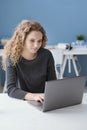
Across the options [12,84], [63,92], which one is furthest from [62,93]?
[12,84]

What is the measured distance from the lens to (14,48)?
1850 millimetres

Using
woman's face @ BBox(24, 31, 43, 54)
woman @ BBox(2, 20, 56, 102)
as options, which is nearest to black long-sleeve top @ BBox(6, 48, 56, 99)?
woman @ BBox(2, 20, 56, 102)

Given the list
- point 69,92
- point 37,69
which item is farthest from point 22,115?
point 37,69

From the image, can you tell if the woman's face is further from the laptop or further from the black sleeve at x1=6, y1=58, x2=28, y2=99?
the laptop

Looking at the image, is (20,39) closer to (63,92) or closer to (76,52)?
(63,92)

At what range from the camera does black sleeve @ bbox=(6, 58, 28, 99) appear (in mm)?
1636

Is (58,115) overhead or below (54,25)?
below

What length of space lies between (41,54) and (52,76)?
183mm

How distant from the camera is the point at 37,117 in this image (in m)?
1.33

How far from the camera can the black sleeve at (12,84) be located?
1.64 metres

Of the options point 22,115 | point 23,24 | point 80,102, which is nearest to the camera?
point 22,115

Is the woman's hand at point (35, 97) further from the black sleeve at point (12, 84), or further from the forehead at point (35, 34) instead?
the forehead at point (35, 34)

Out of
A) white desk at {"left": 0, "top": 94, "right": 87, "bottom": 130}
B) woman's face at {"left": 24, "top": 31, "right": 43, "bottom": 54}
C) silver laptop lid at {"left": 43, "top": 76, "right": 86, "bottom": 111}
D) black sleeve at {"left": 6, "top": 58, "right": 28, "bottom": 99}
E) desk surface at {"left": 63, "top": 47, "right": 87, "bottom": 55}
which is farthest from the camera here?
desk surface at {"left": 63, "top": 47, "right": 87, "bottom": 55}
